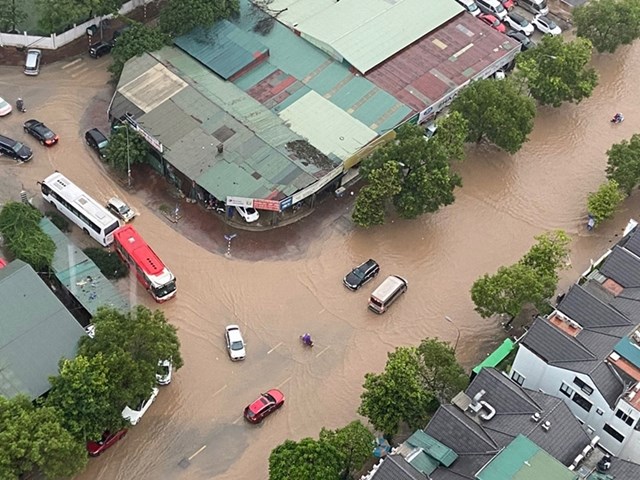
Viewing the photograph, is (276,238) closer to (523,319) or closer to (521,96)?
(523,319)

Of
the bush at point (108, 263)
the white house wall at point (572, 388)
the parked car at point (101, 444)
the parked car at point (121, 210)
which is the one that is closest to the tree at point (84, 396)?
the parked car at point (101, 444)

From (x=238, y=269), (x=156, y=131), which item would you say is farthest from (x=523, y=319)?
(x=156, y=131)

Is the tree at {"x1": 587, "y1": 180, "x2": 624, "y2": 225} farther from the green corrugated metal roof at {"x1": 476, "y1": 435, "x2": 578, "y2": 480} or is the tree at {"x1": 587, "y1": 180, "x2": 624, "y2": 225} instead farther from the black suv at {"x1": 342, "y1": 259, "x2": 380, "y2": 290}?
the green corrugated metal roof at {"x1": 476, "y1": 435, "x2": 578, "y2": 480}

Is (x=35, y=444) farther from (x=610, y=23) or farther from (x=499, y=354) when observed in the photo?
(x=610, y=23)

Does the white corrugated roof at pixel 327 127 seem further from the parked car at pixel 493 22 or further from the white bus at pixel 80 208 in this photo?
the parked car at pixel 493 22

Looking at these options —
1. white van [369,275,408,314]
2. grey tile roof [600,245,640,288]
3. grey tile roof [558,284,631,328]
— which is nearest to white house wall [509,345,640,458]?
grey tile roof [558,284,631,328]

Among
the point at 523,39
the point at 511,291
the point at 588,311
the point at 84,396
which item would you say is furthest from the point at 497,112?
the point at 84,396
